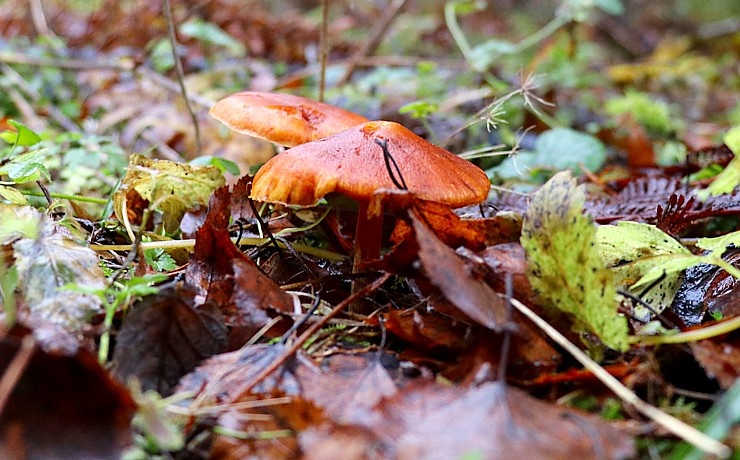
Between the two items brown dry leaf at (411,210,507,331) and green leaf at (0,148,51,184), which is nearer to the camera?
brown dry leaf at (411,210,507,331)

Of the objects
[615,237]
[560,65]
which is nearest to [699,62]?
[560,65]

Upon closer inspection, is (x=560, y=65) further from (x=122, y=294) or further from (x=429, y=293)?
(x=122, y=294)

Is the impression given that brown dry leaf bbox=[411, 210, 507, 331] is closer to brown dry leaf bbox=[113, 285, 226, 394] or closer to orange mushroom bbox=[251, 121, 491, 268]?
orange mushroom bbox=[251, 121, 491, 268]

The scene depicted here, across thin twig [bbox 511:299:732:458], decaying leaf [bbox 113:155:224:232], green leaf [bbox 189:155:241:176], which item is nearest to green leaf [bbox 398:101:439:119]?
green leaf [bbox 189:155:241:176]

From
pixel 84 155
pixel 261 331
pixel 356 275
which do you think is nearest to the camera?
pixel 261 331

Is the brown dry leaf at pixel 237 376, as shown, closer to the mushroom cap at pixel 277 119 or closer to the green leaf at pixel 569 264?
the green leaf at pixel 569 264

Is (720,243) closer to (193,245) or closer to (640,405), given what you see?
(640,405)
